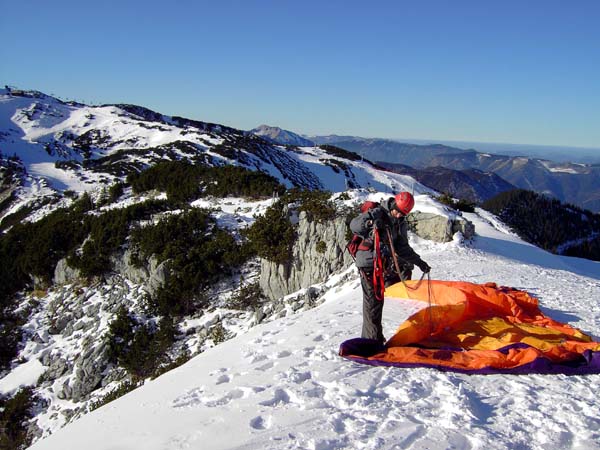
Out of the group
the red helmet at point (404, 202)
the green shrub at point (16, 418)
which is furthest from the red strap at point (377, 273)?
the green shrub at point (16, 418)

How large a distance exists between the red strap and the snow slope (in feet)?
3.66

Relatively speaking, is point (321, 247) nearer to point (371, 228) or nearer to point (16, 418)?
point (371, 228)

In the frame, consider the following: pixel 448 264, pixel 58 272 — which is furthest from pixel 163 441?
pixel 58 272

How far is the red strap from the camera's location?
5906 millimetres

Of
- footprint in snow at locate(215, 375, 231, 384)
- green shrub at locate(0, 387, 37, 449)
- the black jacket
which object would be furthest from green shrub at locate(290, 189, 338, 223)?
green shrub at locate(0, 387, 37, 449)

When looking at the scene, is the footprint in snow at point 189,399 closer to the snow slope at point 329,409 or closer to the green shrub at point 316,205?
the snow slope at point 329,409

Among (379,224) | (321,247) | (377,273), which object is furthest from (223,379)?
(321,247)

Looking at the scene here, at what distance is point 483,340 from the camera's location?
612 cm

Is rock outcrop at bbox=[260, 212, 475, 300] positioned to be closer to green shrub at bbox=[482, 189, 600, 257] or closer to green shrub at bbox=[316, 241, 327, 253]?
green shrub at bbox=[316, 241, 327, 253]

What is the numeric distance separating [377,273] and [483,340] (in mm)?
1984

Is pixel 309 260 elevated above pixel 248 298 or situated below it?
above

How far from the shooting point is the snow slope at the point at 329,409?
12.5 feet

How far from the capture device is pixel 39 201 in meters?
37.4

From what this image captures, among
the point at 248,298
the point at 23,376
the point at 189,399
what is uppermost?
the point at 189,399
